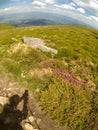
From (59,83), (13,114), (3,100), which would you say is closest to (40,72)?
(59,83)

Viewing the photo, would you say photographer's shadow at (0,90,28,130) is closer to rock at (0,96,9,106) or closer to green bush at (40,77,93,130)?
rock at (0,96,9,106)

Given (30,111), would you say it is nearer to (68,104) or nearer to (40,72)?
(68,104)

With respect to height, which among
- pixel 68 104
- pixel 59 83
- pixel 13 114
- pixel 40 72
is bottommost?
pixel 13 114

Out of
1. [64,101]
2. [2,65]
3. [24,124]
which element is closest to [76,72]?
[64,101]

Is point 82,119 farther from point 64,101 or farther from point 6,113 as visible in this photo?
point 6,113

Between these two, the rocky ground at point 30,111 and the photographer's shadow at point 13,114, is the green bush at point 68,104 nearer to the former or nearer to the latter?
the rocky ground at point 30,111

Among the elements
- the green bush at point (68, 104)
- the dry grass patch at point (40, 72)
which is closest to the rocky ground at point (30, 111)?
the green bush at point (68, 104)
